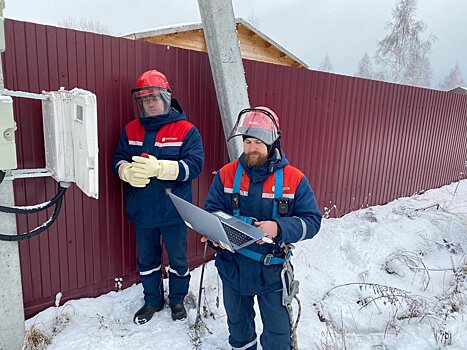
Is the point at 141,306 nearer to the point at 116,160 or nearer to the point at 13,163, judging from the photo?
the point at 116,160

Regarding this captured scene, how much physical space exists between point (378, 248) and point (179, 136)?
302 centimetres

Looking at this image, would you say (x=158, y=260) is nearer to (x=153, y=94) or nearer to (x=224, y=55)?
(x=153, y=94)

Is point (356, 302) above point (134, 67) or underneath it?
underneath

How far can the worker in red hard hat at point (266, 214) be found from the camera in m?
2.00

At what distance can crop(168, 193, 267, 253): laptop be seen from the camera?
179 cm

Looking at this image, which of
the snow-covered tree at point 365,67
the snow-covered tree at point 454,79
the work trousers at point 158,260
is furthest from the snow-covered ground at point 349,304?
the snow-covered tree at point 454,79

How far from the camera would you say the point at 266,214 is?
207 centimetres

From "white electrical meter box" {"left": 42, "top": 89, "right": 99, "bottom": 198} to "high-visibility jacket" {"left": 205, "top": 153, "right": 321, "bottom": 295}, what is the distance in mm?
755

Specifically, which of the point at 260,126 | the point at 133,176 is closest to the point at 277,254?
the point at 260,126

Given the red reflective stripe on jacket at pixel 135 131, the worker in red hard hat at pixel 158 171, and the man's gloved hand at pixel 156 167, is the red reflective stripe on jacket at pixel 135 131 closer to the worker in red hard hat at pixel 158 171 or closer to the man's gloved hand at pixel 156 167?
the worker in red hard hat at pixel 158 171

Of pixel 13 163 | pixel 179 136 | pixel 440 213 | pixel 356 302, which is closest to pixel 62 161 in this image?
pixel 13 163

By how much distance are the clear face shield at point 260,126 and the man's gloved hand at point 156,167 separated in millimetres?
625

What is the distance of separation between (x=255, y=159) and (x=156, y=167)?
722 mm

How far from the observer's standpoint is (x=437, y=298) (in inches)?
131
